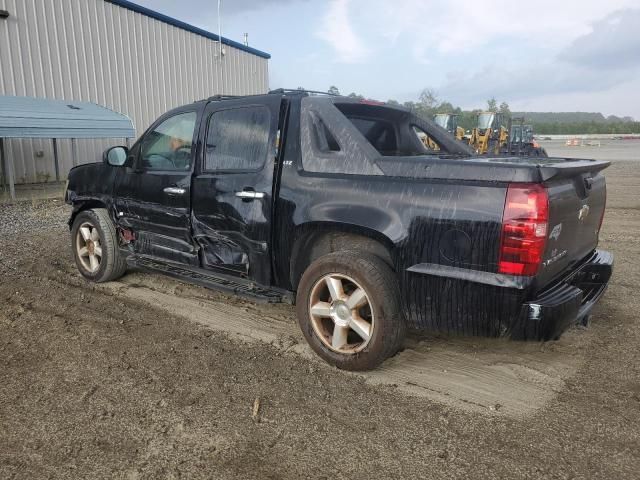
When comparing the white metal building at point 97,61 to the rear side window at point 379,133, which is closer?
the rear side window at point 379,133

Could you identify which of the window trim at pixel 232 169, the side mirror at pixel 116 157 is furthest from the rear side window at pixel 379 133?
the side mirror at pixel 116 157

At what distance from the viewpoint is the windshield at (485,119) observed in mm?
24312

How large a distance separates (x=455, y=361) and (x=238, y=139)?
2300 mm

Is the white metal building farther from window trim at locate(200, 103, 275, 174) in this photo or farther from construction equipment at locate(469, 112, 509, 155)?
construction equipment at locate(469, 112, 509, 155)

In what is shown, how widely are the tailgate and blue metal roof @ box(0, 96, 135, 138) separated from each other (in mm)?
11274

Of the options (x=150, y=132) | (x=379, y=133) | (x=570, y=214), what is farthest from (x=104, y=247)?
(x=570, y=214)

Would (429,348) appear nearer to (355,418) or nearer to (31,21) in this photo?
(355,418)

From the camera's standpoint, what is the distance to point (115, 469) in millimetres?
2309

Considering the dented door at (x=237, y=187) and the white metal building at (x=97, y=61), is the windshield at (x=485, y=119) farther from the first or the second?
the dented door at (x=237, y=187)

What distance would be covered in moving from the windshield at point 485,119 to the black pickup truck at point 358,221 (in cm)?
2151

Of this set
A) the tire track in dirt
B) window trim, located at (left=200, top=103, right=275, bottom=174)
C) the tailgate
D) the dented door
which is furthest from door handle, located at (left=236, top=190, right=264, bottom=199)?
the tailgate

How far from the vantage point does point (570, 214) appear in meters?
2.90

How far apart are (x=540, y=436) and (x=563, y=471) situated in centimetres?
28

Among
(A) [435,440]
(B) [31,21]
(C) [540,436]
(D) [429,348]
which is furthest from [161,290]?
(B) [31,21]
